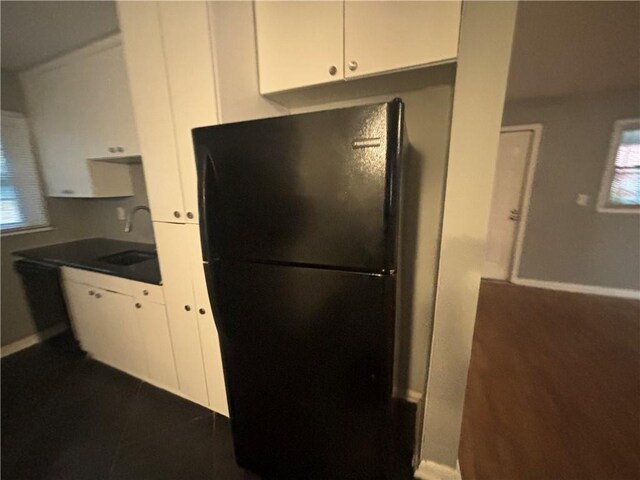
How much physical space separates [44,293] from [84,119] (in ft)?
4.58

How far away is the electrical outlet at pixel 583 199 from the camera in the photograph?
125 inches

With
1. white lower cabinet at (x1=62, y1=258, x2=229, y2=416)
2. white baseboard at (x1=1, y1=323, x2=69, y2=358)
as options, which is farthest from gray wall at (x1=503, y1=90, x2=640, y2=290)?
white baseboard at (x1=1, y1=323, x2=69, y2=358)

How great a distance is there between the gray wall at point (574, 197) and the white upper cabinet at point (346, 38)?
3.12m

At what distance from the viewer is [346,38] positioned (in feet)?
3.73

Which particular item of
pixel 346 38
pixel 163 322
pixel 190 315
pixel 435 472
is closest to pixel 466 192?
pixel 346 38

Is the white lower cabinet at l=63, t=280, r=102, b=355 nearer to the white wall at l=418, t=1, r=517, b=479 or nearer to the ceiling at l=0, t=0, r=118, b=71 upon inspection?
the ceiling at l=0, t=0, r=118, b=71

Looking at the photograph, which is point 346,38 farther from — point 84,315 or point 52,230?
point 52,230

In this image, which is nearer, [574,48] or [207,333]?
[207,333]

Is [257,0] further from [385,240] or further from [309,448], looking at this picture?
[309,448]

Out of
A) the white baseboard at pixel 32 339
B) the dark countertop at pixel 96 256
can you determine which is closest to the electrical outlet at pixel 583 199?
the dark countertop at pixel 96 256

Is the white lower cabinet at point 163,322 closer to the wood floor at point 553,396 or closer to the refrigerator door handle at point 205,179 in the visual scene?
the refrigerator door handle at point 205,179

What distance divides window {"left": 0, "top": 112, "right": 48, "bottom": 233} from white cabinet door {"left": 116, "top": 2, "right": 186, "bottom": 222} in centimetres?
183

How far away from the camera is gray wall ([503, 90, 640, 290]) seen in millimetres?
3035

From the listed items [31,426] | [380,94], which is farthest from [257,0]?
[31,426]
